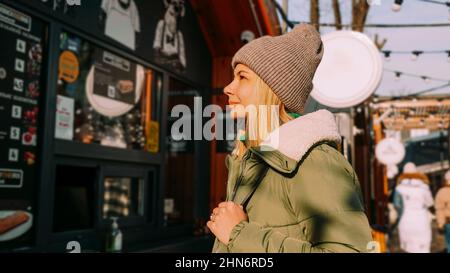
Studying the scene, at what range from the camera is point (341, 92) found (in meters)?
3.04

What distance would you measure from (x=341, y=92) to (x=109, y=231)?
239 cm

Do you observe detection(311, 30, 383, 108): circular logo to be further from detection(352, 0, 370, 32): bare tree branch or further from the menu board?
detection(352, 0, 370, 32): bare tree branch

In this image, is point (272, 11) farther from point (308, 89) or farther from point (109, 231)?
point (308, 89)

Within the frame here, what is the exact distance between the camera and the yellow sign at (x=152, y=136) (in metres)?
4.83

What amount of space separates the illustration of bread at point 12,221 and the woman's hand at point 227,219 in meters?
2.25

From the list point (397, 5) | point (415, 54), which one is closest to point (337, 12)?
point (415, 54)

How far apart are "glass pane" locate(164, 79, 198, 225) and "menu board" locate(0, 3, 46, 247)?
201 cm

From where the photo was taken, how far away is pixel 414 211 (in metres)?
8.08

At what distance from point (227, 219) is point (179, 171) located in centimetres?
428

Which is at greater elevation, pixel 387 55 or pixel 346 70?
pixel 387 55

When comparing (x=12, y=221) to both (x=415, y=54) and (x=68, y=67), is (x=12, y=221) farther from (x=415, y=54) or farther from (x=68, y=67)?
(x=415, y=54)

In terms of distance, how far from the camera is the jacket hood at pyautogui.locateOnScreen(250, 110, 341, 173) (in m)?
1.21

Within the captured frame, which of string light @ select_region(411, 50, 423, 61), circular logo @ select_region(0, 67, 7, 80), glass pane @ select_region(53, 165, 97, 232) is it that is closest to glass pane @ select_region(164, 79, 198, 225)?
glass pane @ select_region(53, 165, 97, 232)
